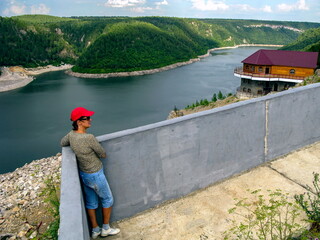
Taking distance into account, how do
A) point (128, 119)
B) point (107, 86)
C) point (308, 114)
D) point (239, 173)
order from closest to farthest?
point (239, 173) → point (308, 114) → point (128, 119) → point (107, 86)

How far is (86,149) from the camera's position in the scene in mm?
2898

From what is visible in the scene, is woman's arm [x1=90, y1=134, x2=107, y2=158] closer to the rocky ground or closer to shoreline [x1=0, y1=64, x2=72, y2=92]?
the rocky ground

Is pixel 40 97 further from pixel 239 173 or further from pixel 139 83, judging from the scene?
pixel 239 173

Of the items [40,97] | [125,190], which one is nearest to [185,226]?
[125,190]

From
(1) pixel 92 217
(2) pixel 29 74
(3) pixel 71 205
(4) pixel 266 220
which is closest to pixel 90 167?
(1) pixel 92 217

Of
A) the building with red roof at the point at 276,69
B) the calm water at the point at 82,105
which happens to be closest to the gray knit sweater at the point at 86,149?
the calm water at the point at 82,105

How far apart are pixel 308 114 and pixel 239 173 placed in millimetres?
1660

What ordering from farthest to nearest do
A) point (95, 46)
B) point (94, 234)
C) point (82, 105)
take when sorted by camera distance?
1. point (95, 46)
2. point (82, 105)
3. point (94, 234)

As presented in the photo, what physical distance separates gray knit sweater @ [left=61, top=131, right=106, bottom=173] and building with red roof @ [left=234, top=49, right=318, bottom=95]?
37.0 meters

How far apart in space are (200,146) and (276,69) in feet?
120

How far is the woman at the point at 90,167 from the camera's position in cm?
291

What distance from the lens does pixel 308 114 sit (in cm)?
478

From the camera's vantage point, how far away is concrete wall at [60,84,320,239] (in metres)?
3.38

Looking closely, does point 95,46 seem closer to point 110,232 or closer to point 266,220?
point 110,232
